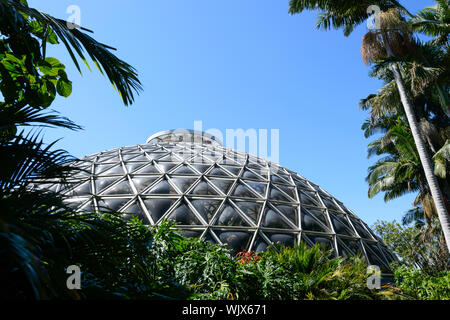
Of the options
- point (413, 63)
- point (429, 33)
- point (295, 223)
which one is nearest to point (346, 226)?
point (295, 223)

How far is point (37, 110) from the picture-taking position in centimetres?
286

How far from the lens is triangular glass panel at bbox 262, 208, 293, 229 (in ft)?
38.9

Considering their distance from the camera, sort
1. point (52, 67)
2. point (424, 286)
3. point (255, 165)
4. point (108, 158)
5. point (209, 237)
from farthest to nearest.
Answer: point (108, 158)
point (255, 165)
point (209, 237)
point (424, 286)
point (52, 67)

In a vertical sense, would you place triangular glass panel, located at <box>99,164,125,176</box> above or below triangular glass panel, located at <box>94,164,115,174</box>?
below

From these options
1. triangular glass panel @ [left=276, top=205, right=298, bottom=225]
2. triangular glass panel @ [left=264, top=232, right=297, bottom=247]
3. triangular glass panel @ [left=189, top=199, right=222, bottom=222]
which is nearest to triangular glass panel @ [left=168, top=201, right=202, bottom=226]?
triangular glass panel @ [left=189, top=199, right=222, bottom=222]

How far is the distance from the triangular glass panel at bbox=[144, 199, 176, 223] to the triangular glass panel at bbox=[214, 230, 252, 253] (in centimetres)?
216

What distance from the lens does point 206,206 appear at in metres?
12.1

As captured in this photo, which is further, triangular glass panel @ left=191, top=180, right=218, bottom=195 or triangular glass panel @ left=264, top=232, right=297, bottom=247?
triangular glass panel @ left=191, top=180, right=218, bottom=195

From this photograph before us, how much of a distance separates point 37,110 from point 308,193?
14147mm

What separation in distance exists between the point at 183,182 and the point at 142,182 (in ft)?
5.80

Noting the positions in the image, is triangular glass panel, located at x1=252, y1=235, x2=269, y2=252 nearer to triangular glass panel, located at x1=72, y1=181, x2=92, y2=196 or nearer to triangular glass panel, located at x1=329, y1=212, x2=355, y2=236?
triangular glass panel, located at x1=329, y1=212, x2=355, y2=236

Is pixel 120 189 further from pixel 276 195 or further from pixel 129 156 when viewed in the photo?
pixel 276 195

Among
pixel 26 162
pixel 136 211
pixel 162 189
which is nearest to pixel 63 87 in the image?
pixel 26 162
